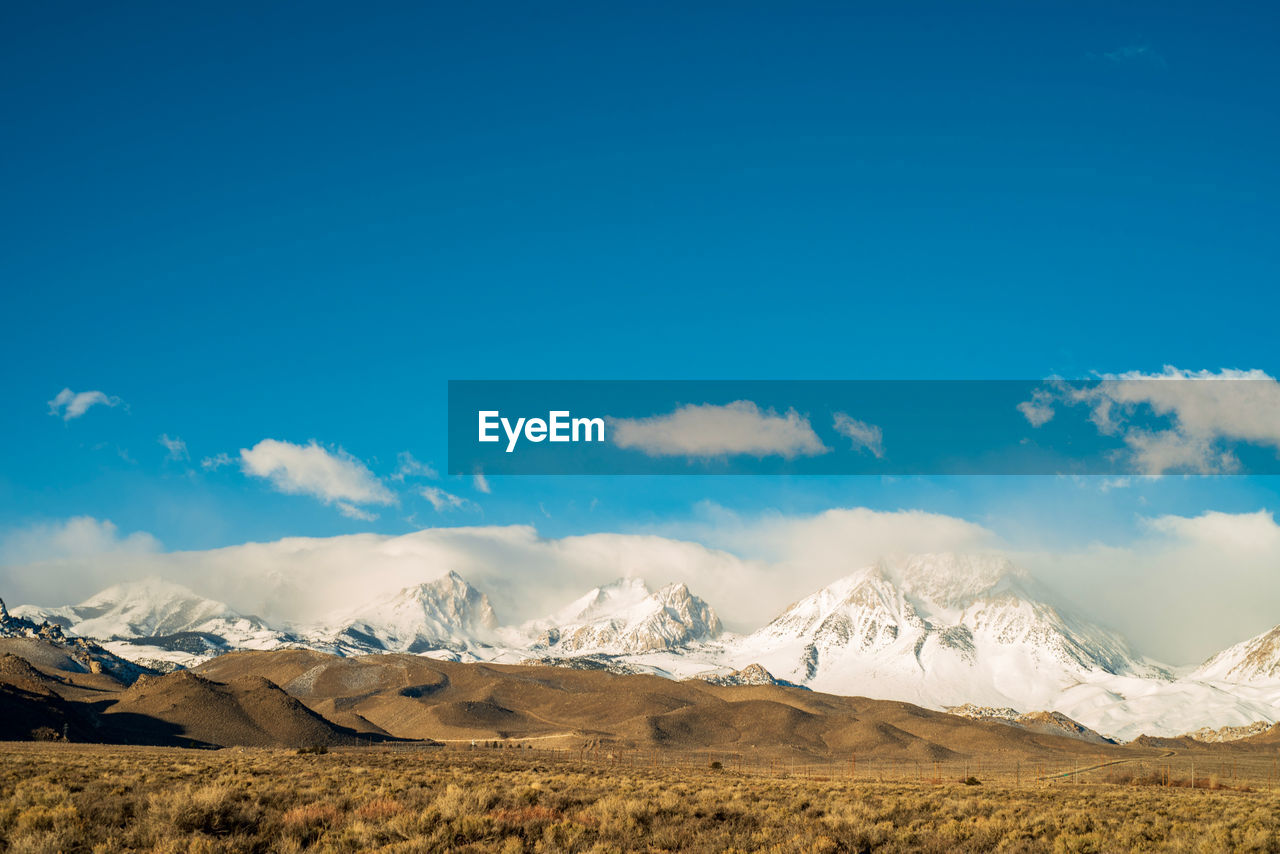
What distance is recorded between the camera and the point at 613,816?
74.1ft

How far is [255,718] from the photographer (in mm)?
125625

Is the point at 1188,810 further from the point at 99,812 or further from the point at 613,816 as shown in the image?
the point at 99,812

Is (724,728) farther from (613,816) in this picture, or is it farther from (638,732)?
(613,816)

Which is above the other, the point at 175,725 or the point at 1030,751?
the point at 175,725

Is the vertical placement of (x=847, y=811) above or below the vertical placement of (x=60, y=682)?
above

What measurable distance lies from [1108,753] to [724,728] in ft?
223

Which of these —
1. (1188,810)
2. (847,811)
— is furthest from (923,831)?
A: (1188,810)

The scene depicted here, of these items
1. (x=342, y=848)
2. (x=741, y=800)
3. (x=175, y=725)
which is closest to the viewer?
(x=342, y=848)

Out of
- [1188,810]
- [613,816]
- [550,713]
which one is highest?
[613,816]

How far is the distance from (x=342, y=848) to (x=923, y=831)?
1509 centimetres

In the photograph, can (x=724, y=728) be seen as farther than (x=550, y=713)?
No

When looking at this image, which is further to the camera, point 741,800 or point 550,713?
point 550,713

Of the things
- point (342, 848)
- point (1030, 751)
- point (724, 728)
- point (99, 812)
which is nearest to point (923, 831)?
point (342, 848)

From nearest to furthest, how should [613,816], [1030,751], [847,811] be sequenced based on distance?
[613,816], [847,811], [1030,751]
